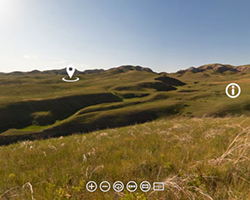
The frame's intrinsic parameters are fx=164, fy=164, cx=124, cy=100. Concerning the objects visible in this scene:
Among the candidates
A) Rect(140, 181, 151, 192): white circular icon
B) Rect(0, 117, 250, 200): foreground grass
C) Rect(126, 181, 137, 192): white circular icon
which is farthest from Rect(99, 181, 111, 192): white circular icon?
Rect(140, 181, 151, 192): white circular icon

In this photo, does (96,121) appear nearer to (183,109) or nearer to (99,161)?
(183,109)

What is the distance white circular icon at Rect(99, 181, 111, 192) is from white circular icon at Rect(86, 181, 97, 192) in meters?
0.13

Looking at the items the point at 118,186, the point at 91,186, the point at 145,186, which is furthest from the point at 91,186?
the point at 145,186

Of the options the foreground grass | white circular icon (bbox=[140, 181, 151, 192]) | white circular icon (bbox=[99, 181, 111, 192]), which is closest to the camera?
the foreground grass

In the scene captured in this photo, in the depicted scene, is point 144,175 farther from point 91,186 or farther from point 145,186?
point 91,186

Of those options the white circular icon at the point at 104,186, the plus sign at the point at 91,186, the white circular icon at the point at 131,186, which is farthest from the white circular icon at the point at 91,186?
the white circular icon at the point at 131,186

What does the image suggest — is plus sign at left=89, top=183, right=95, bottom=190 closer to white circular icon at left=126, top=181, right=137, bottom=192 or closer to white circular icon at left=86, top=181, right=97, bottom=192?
white circular icon at left=86, top=181, right=97, bottom=192

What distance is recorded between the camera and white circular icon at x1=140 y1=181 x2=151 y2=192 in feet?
10.5

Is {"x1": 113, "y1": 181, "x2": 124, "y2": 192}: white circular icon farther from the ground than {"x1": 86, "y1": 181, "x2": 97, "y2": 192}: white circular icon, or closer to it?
farther from the ground

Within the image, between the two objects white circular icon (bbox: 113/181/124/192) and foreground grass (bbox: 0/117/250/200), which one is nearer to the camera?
foreground grass (bbox: 0/117/250/200)

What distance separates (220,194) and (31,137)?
50915mm

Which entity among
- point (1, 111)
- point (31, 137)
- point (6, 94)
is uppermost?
point (6, 94)

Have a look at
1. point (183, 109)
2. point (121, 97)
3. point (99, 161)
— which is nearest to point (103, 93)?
point (121, 97)

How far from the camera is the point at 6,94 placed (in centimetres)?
8325
